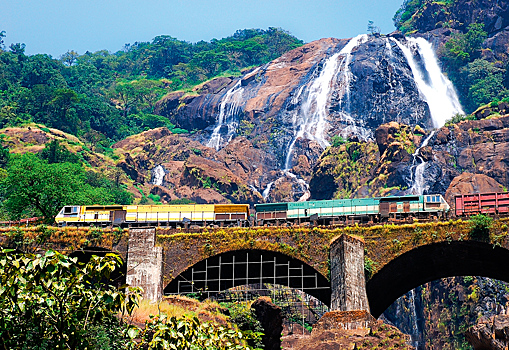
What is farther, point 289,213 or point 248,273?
point 289,213

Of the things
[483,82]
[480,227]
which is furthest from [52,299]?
[483,82]

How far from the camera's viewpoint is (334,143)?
458ft

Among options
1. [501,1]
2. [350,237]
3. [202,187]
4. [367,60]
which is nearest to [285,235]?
[350,237]

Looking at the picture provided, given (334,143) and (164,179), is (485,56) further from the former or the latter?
(164,179)

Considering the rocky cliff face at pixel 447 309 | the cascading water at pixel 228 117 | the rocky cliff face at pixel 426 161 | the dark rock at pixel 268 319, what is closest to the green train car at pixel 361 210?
the dark rock at pixel 268 319

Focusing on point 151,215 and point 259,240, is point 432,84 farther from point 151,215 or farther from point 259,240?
point 259,240

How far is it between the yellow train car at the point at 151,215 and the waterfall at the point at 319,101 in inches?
3462

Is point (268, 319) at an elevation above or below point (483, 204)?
below

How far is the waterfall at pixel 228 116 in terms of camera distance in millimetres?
167913

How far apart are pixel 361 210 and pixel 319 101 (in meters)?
99.8

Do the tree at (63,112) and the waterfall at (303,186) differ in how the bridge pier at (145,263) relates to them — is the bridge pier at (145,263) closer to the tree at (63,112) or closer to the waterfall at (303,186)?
the waterfall at (303,186)

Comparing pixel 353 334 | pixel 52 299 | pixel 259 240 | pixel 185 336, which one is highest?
pixel 259 240

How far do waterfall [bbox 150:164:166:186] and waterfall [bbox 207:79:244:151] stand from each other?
17415 millimetres

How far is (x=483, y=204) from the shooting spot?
5653 centimetres
